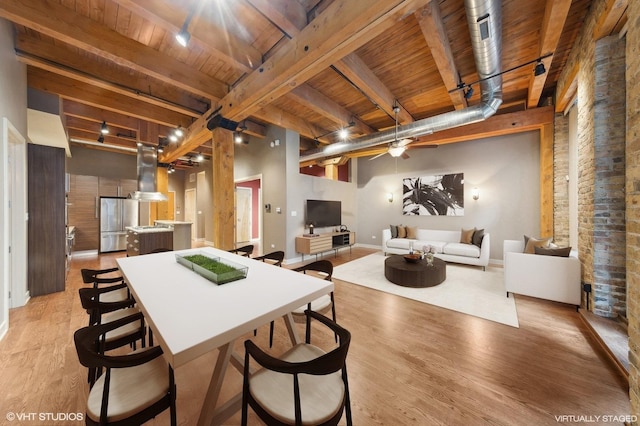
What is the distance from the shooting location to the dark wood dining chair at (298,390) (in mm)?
906

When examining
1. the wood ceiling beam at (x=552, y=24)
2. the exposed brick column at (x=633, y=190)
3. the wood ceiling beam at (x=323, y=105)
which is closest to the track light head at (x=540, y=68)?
the wood ceiling beam at (x=552, y=24)

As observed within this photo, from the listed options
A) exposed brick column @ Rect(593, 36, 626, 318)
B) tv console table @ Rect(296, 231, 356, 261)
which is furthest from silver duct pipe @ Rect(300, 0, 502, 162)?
tv console table @ Rect(296, 231, 356, 261)

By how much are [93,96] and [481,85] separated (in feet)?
20.0

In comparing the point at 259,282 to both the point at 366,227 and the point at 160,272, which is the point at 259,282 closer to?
the point at 160,272

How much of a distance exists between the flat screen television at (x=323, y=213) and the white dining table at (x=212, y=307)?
3.84 meters

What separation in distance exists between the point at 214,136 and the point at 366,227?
5194 millimetres

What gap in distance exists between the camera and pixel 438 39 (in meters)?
2.43

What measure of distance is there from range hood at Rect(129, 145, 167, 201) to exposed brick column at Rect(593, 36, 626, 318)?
7.54 meters

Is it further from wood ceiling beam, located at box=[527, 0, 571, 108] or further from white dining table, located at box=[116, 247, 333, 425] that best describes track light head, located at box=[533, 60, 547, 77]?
white dining table, located at box=[116, 247, 333, 425]

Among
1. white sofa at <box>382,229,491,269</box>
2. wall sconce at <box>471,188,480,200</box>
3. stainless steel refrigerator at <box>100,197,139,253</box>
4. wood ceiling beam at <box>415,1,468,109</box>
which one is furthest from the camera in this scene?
stainless steel refrigerator at <box>100,197,139,253</box>

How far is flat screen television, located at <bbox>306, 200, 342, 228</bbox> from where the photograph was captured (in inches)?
227

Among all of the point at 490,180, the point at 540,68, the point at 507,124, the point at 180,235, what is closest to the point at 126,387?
the point at 540,68

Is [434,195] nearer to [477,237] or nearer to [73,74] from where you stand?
[477,237]

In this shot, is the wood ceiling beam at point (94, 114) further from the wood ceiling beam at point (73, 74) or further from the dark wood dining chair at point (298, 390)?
the dark wood dining chair at point (298, 390)
